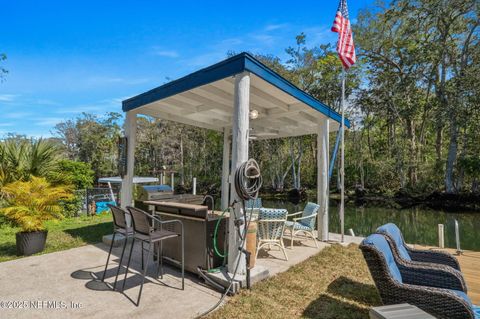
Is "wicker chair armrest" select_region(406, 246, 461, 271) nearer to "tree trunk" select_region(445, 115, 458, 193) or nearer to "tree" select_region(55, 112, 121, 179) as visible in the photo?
"tree trunk" select_region(445, 115, 458, 193)

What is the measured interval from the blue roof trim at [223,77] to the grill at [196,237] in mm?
1842

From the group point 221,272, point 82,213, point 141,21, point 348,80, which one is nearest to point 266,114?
point 221,272

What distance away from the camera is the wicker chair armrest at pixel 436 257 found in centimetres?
302

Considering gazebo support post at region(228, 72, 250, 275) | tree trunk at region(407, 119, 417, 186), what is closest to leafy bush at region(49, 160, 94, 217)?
gazebo support post at region(228, 72, 250, 275)

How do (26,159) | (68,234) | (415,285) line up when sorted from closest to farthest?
(415,285) → (68,234) → (26,159)

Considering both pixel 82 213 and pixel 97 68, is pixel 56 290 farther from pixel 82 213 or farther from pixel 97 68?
pixel 97 68

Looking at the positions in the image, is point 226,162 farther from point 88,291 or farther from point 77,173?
point 77,173

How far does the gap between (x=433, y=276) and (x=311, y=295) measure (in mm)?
1264


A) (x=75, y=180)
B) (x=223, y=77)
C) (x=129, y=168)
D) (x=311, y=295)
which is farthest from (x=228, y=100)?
(x=75, y=180)

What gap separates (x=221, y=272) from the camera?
338cm

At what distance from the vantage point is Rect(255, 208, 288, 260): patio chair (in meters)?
4.28

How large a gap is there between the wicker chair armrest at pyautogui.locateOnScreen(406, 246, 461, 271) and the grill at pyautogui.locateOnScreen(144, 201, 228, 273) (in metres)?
2.37

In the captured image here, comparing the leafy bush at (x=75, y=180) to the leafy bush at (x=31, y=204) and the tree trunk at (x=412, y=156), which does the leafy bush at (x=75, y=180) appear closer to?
the leafy bush at (x=31, y=204)

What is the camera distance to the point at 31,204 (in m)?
4.38
